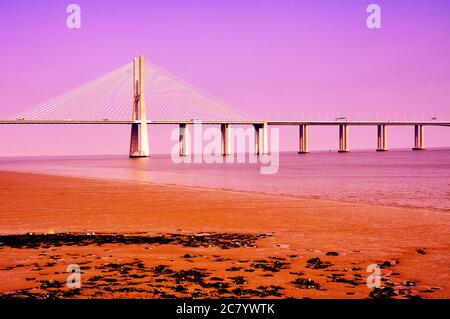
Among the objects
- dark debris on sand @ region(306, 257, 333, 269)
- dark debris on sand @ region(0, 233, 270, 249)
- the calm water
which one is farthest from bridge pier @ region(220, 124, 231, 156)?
dark debris on sand @ region(306, 257, 333, 269)

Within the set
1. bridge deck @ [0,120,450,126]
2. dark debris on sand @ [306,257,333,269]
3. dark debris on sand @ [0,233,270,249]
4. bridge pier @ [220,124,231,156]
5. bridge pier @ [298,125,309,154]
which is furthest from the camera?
bridge pier @ [298,125,309,154]

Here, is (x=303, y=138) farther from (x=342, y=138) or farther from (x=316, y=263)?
(x=316, y=263)

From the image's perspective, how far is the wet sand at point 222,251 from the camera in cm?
682

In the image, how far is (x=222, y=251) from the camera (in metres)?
9.49

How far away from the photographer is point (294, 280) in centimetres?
727

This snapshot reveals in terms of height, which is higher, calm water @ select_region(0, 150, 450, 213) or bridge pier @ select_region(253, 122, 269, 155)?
bridge pier @ select_region(253, 122, 269, 155)

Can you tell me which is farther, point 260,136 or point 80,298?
point 260,136

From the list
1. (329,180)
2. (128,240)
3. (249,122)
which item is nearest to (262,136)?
(249,122)

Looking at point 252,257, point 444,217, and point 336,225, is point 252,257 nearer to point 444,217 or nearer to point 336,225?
point 336,225

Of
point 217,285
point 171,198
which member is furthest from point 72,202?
point 217,285

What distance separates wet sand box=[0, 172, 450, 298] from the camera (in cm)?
682

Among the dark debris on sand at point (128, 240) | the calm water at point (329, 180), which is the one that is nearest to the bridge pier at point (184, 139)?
the calm water at point (329, 180)

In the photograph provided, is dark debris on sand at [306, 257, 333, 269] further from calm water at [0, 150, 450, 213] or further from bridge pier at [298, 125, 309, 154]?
bridge pier at [298, 125, 309, 154]
